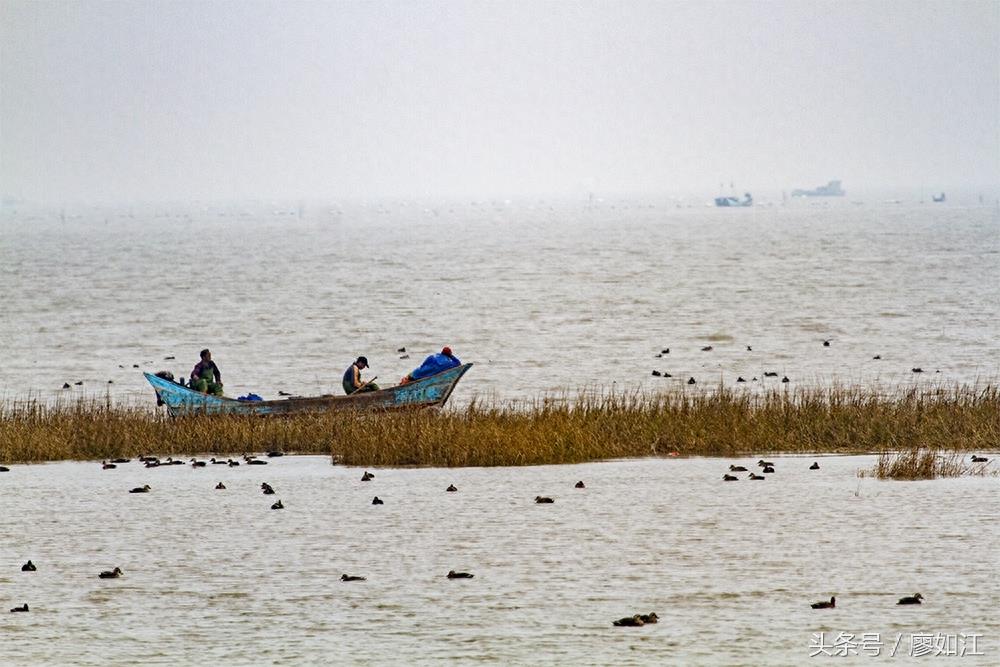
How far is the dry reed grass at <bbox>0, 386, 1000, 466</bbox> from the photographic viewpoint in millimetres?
25625

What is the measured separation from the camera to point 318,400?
29.7 meters

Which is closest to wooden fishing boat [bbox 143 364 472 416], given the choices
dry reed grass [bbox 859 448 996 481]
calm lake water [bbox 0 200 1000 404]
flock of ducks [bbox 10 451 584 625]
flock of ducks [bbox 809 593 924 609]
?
flock of ducks [bbox 10 451 584 625]

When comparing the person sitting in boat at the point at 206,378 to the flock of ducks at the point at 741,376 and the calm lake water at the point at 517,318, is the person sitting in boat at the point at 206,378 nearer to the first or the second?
the calm lake water at the point at 517,318

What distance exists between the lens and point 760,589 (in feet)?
53.0

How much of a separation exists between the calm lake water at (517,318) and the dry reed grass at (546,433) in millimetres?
4377

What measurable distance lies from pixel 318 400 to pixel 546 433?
555 cm

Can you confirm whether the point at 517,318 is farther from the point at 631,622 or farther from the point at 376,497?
the point at 631,622

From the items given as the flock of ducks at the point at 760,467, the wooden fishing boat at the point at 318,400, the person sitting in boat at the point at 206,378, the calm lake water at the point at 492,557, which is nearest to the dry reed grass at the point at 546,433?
the calm lake water at the point at 492,557

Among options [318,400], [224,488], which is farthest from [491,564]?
[318,400]

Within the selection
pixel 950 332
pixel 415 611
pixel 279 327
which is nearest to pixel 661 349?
pixel 950 332

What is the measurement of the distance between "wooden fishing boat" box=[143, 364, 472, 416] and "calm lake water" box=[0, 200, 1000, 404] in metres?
5.70

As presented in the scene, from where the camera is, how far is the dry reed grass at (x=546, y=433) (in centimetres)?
2562

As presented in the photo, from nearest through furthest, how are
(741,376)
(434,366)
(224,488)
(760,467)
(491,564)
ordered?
(491,564) → (224,488) → (760,467) → (434,366) → (741,376)

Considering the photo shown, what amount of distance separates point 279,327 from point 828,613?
5482cm
